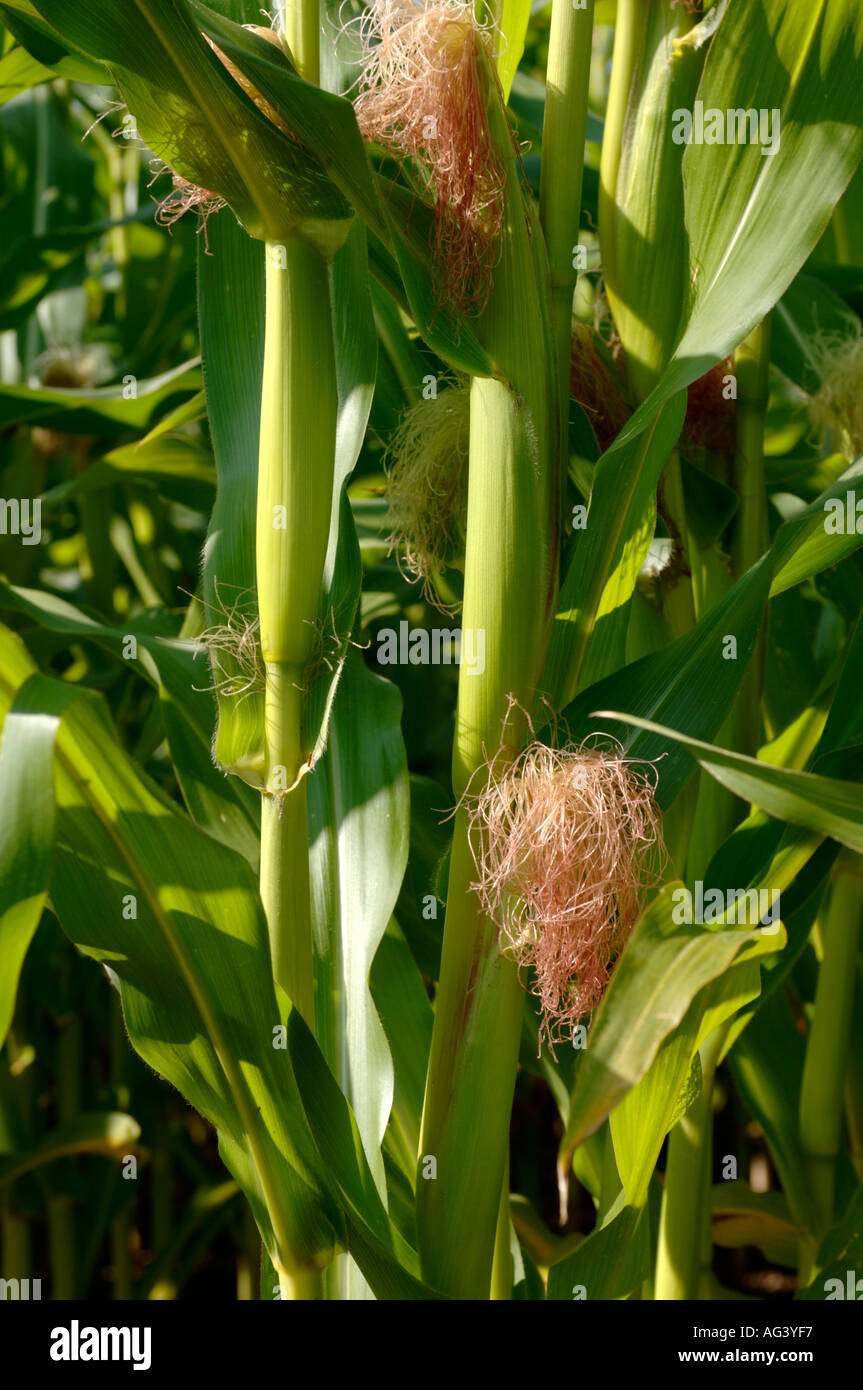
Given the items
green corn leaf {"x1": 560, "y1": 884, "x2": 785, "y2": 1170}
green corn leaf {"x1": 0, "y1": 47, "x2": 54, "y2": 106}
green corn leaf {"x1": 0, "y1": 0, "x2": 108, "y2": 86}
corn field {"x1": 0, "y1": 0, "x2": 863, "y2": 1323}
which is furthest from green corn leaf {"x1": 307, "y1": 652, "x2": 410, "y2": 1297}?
green corn leaf {"x1": 0, "y1": 47, "x2": 54, "y2": 106}

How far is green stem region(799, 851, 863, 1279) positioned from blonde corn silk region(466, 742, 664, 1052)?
1.24ft

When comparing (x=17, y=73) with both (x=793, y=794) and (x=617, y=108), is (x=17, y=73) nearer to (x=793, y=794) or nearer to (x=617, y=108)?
(x=617, y=108)

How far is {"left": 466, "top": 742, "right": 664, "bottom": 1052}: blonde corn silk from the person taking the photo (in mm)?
714

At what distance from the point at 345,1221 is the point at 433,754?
35.4 inches

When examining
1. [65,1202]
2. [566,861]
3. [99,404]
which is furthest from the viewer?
[65,1202]

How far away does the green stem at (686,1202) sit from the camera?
957 millimetres

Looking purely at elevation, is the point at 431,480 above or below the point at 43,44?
below

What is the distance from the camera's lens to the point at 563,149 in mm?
766

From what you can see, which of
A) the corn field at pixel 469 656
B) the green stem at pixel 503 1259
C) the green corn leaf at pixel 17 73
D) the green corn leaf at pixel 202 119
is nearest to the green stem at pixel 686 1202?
the corn field at pixel 469 656

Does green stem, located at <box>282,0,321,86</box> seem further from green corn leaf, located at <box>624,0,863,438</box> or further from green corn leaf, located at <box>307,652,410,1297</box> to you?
green corn leaf, located at <box>307,652,410,1297</box>

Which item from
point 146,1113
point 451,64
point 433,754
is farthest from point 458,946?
point 146,1113

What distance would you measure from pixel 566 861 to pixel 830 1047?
49cm

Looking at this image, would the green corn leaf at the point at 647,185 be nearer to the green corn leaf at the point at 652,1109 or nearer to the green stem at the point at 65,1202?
the green corn leaf at the point at 652,1109

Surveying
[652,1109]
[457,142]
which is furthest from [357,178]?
[652,1109]
